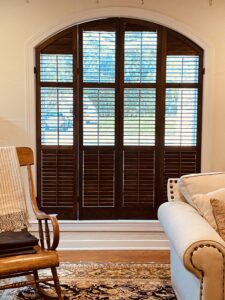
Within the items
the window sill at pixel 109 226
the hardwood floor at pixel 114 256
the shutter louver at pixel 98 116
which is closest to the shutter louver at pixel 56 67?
the shutter louver at pixel 98 116

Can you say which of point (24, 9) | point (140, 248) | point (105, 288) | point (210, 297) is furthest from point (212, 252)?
point (24, 9)

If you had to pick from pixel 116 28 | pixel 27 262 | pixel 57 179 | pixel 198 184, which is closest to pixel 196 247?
pixel 198 184

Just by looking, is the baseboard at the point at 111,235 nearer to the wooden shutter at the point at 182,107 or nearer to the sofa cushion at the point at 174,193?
the wooden shutter at the point at 182,107

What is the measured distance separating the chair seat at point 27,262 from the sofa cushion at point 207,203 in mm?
947

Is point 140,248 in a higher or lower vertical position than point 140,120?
lower

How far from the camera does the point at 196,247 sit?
1896 millimetres

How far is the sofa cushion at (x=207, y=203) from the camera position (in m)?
2.28

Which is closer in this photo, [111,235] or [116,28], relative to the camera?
[116,28]

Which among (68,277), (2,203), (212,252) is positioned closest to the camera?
(212,252)

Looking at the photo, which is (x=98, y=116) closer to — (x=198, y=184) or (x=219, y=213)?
(x=198, y=184)

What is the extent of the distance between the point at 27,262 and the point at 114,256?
142cm

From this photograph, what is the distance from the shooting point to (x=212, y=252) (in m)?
1.88

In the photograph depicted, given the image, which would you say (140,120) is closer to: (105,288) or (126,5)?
(126,5)

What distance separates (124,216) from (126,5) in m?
2.06
